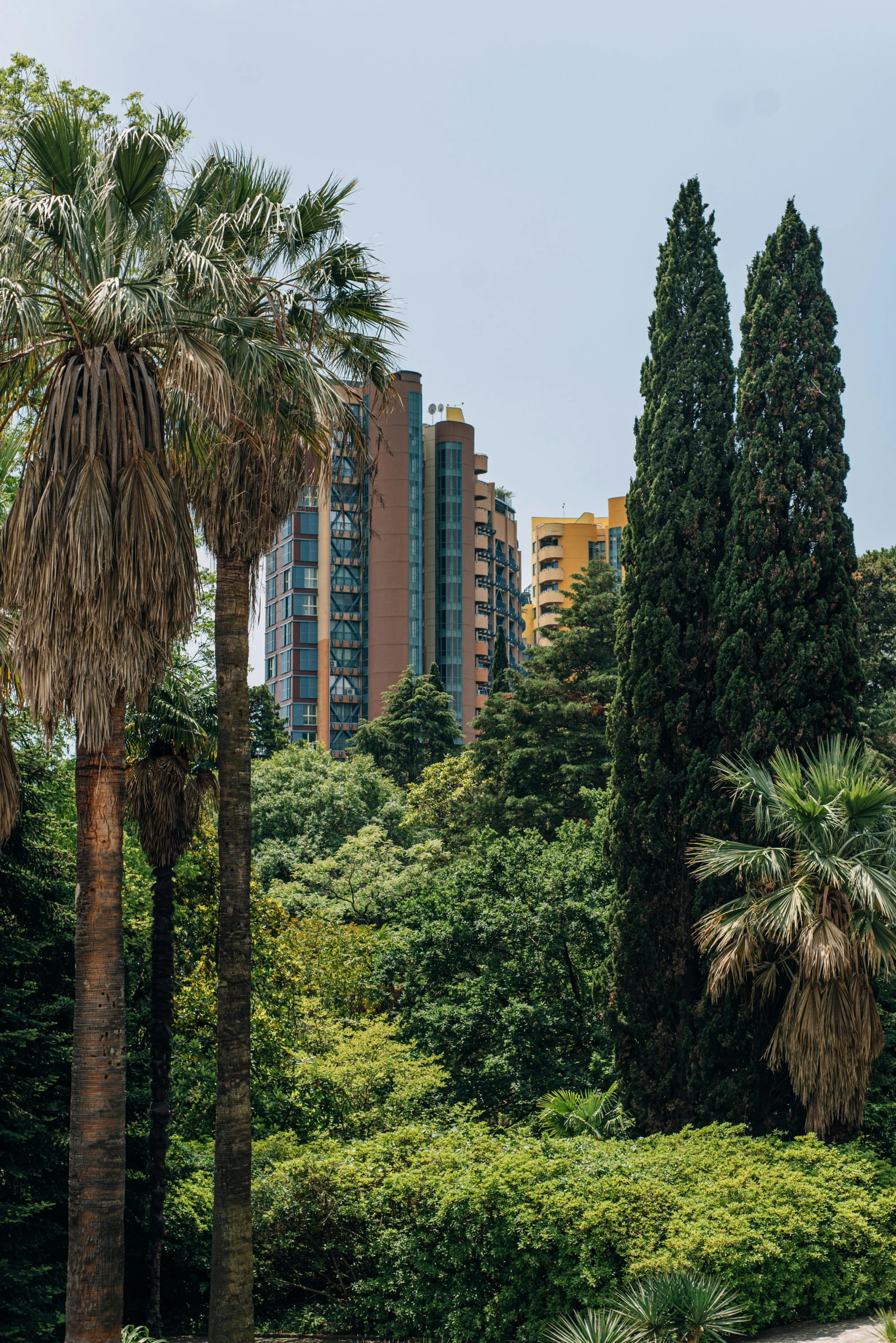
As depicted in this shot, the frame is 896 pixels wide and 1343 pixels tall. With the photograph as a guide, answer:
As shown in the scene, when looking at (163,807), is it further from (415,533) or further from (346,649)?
(415,533)

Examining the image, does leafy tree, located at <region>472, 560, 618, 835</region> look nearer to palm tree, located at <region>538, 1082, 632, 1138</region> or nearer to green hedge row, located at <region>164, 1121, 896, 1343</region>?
palm tree, located at <region>538, 1082, 632, 1138</region>

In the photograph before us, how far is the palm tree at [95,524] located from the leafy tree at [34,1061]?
411cm

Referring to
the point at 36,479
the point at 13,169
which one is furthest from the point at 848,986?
the point at 13,169

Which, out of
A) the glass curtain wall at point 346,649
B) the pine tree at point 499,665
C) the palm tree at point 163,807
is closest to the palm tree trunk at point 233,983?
the palm tree at point 163,807

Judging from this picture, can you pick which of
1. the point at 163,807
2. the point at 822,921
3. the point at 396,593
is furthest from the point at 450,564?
the point at 822,921

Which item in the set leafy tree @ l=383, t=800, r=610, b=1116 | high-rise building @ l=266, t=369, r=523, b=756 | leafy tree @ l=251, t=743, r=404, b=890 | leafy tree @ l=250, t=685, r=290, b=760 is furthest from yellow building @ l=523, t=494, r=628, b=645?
leafy tree @ l=383, t=800, r=610, b=1116

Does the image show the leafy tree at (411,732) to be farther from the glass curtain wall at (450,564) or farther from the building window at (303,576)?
the building window at (303,576)

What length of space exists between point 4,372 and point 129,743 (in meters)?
7.00

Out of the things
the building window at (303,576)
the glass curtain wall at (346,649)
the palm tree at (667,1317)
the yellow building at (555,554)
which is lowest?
the palm tree at (667,1317)

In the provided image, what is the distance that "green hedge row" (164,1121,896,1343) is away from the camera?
12.4 metres

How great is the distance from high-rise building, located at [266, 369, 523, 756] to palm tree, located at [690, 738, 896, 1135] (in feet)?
247

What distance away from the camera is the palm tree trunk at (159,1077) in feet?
49.3

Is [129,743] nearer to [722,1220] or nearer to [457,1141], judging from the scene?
[457,1141]

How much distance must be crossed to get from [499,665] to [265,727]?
11.8m
